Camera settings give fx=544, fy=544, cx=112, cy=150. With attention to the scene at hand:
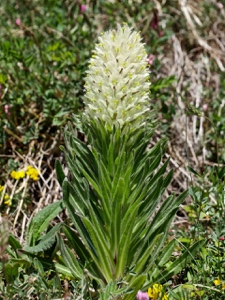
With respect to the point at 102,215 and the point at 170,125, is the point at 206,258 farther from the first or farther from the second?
the point at 170,125

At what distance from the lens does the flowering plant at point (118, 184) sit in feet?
7.43

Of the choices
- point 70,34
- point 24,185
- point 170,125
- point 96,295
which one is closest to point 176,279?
point 96,295

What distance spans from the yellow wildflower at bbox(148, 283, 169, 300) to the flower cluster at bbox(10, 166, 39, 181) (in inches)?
47.0

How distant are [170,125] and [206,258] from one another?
4.96ft

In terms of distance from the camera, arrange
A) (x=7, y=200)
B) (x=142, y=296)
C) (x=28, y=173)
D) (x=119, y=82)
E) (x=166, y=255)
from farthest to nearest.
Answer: (x=28, y=173) < (x=7, y=200) < (x=166, y=255) < (x=142, y=296) < (x=119, y=82)

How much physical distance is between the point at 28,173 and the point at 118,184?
49.9 inches

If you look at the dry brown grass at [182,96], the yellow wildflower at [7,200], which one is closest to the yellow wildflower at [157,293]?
the dry brown grass at [182,96]

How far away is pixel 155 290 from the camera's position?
242 cm

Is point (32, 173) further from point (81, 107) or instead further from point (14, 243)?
point (14, 243)

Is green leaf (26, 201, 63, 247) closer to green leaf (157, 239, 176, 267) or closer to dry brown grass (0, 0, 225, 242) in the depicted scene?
dry brown grass (0, 0, 225, 242)

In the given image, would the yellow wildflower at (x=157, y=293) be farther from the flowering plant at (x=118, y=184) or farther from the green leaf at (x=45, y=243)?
the green leaf at (x=45, y=243)

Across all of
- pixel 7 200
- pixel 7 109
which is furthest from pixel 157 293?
pixel 7 109

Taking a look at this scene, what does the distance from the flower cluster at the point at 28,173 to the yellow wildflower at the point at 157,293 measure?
119 centimetres

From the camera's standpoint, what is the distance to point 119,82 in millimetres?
2232
